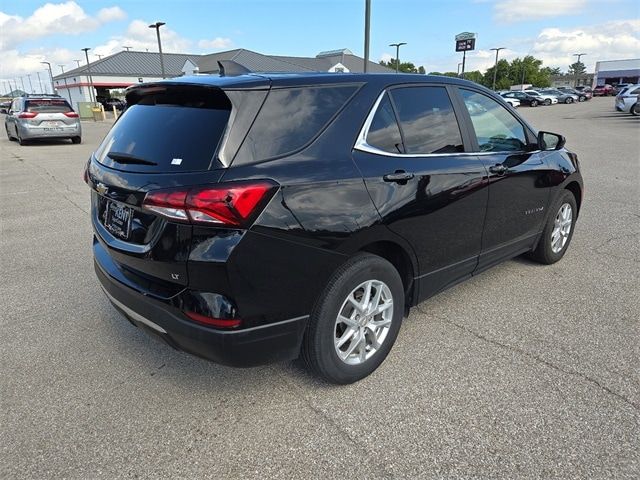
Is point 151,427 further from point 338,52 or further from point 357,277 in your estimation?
point 338,52

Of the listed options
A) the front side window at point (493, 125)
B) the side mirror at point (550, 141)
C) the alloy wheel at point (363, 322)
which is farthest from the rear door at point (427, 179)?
the side mirror at point (550, 141)

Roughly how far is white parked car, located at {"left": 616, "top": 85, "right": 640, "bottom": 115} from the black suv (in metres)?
28.3

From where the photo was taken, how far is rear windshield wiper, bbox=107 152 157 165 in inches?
94.5

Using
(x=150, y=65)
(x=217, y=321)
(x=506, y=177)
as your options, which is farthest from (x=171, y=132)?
(x=150, y=65)

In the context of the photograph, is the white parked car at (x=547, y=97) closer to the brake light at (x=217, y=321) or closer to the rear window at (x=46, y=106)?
the rear window at (x=46, y=106)

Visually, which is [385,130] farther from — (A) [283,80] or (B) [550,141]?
(B) [550,141]

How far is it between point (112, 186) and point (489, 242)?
105 inches

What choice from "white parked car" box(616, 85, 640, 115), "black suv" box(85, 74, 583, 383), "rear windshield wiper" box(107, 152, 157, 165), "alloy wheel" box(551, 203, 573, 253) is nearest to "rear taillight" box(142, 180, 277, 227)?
"black suv" box(85, 74, 583, 383)

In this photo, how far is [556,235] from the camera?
455cm

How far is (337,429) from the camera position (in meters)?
2.42

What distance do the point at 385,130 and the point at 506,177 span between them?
1.33m

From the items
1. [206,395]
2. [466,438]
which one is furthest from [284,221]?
[466,438]

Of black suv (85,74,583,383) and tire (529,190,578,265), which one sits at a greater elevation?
black suv (85,74,583,383)

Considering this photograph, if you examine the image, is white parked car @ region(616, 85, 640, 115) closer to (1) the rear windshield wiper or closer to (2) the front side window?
(2) the front side window
